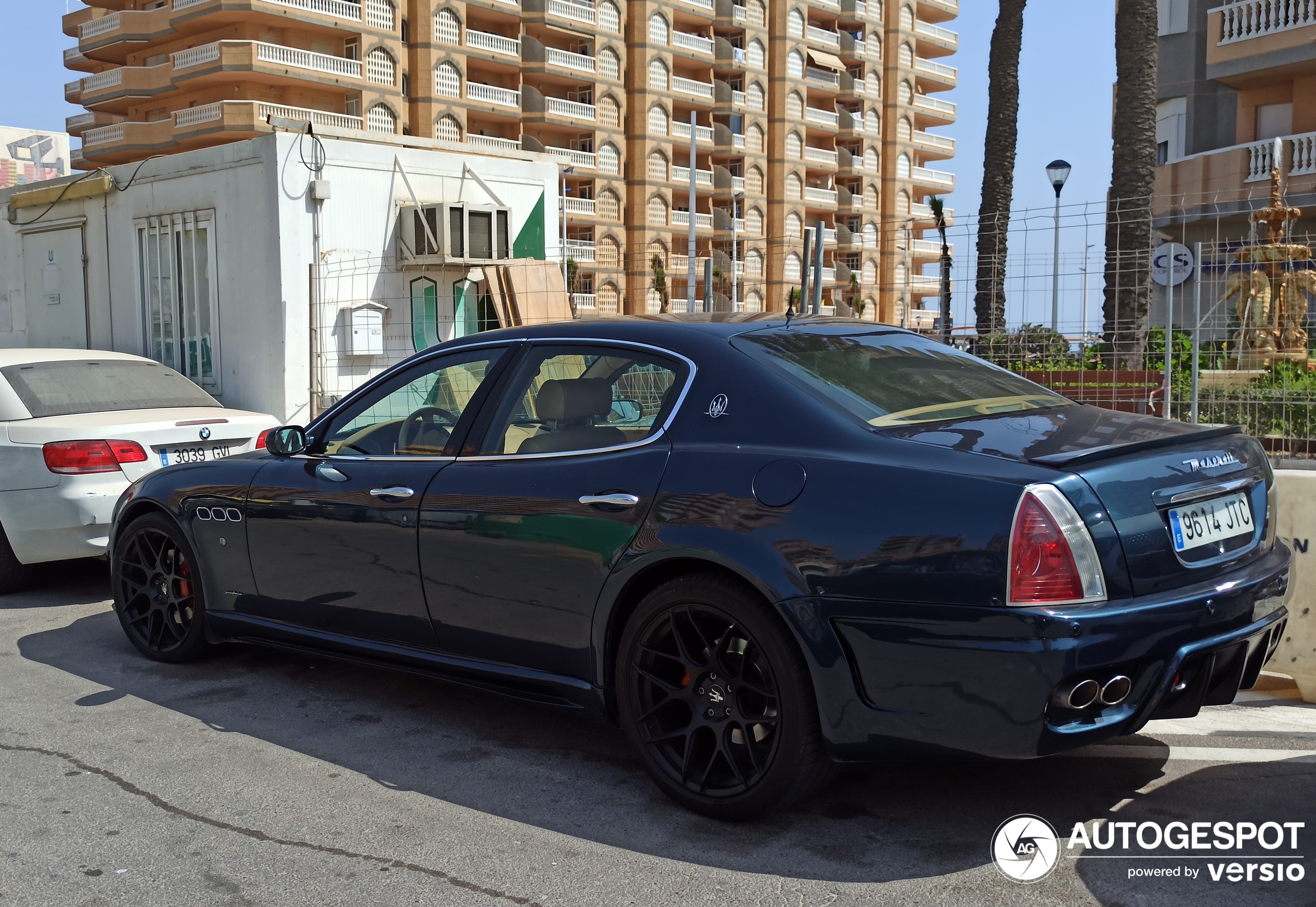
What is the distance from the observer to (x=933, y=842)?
3568mm

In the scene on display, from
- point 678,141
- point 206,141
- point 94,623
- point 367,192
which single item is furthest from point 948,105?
point 94,623

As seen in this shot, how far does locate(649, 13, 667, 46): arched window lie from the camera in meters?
70.1

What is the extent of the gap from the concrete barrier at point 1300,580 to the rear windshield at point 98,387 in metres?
6.53

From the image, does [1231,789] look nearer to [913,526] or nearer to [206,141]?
[913,526]

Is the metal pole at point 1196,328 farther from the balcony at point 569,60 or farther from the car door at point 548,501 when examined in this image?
the balcony at point 569,60

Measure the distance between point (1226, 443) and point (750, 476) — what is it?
4.88ft

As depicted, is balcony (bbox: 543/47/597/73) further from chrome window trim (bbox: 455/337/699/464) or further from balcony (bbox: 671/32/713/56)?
chrome window trim (bbox: 455/337/699/464)

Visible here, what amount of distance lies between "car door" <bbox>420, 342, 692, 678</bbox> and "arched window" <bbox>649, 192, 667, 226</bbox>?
67.3 m

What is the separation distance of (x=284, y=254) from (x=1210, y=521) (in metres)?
10.1

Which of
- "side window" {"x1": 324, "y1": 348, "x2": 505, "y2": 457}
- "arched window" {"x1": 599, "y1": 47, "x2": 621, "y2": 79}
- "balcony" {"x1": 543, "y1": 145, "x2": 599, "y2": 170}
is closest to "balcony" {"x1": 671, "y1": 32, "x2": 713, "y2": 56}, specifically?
"arched window" {"x1": 599, "y1": 47, "x2": 621, "y2": 79}

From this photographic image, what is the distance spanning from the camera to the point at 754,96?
77.6 metres

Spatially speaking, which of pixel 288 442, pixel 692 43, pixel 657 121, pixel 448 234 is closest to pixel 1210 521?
pixel 288 442

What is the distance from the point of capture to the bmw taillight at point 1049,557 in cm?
314

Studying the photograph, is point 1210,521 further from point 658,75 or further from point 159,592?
point 658,75
